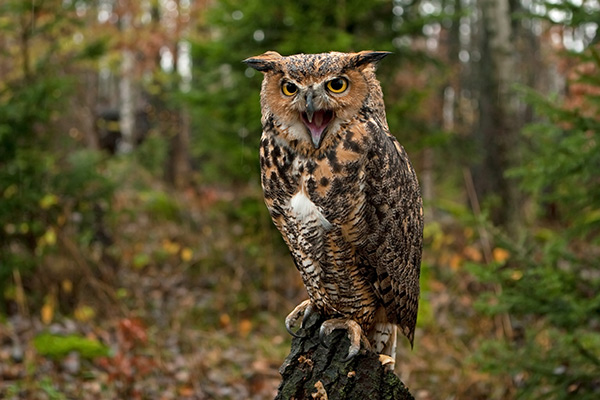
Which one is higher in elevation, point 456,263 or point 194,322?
point 456,263

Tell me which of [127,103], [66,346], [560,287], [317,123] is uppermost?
[127,103]

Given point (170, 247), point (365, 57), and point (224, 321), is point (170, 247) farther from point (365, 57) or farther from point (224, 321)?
point (365, 57)

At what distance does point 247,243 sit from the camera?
7.11 m

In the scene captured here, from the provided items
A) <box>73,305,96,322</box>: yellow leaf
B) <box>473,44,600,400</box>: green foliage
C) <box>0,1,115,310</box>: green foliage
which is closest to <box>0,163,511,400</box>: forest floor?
<box>73,305,96,322</box>: yellow leaf

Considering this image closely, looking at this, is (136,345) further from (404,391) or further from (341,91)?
(341,91)

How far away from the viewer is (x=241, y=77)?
6418 millimetres

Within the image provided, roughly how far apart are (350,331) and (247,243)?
188 inches

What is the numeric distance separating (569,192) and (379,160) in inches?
101

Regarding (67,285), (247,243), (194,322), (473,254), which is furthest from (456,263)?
(67,285)

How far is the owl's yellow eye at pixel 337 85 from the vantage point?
1976 millimetres

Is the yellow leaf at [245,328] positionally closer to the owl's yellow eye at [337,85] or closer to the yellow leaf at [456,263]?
the yellow leaf at [456,263]

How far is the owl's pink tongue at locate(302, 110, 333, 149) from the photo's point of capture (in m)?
2.02

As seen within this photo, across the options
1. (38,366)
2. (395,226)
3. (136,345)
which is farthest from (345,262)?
(38,366)

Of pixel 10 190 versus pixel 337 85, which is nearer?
pixel 337 85
